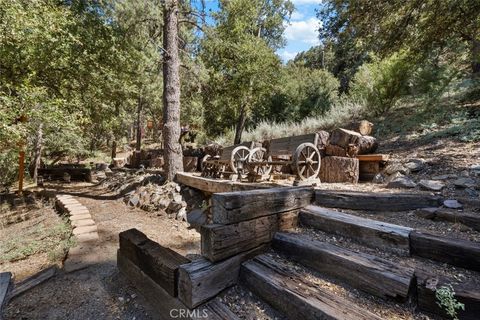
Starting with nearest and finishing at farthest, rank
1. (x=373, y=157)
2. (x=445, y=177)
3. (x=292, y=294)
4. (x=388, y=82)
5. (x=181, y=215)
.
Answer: (x=292, y=294) → (x=445, y=177) → (x=373, y=157) → (x=181, y=215) → (x=388, y=82)

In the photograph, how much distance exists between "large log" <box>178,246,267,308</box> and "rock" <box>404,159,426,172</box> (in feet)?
11.1

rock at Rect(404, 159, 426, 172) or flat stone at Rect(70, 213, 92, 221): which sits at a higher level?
rock at Rect(404, 159, 426, 172)

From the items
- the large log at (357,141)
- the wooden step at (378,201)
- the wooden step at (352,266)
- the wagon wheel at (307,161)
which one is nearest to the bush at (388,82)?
the large log at (357,141)

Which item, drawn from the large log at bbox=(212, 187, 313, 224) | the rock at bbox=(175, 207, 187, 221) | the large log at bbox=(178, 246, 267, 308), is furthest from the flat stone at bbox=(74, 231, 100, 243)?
the large log at bbox=(212, 187, 313, 224)

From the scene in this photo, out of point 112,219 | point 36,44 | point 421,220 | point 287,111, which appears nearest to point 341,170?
point 421,220

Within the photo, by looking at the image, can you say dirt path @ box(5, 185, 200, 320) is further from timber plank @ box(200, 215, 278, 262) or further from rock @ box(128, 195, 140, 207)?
rock @ box(128, 195, 140, 207)

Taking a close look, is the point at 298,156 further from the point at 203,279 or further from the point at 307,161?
the point at 203,279

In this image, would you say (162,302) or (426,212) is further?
(426,212)

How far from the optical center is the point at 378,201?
248 cm

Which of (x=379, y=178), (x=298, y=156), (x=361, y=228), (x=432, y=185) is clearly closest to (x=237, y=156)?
(x=298, y=156)

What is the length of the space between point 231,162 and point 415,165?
134 inches

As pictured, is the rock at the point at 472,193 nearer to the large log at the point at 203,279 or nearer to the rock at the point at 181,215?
the large log at the point at 203,279

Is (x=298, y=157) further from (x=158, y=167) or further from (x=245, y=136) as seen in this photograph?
(x=158, y=167)

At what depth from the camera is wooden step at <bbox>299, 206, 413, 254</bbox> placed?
1.74 meters
